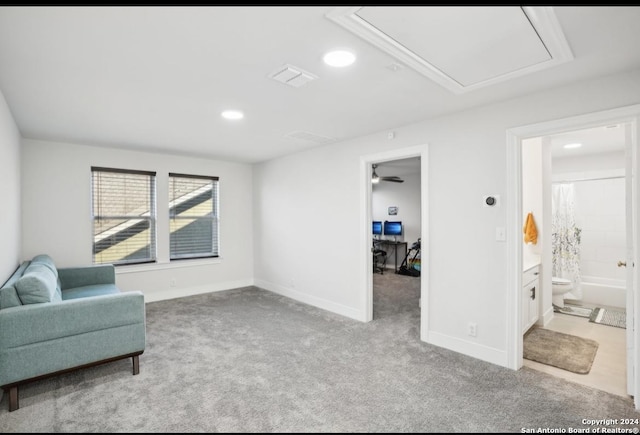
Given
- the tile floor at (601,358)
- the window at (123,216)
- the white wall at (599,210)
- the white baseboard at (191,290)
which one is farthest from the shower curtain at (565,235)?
the window at (123,216)

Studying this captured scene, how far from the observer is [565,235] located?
5.38 metres

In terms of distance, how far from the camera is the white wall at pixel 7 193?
2.64m

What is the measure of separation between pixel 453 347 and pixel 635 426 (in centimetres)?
133

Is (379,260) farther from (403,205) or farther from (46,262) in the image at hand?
(46,262)

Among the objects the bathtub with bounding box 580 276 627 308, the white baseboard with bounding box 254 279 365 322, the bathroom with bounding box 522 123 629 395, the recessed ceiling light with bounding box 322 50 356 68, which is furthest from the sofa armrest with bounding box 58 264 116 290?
the bathtub with bounding box 580 276 627 308

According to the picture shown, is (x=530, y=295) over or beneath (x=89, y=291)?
beneath

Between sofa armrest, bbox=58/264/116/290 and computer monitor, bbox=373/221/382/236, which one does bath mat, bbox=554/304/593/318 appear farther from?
sofa armrest, bbox=58/264/116/290

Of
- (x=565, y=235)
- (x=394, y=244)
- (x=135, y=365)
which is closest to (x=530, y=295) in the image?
(x=565, y=235)

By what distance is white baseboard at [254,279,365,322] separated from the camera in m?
4.13

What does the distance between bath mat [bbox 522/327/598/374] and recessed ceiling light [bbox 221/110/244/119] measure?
3608 mm

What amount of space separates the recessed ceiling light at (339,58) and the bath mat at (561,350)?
3.08 meters

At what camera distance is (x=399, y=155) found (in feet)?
11.9

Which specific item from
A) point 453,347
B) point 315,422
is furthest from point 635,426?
point 315,422

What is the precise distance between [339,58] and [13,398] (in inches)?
124
